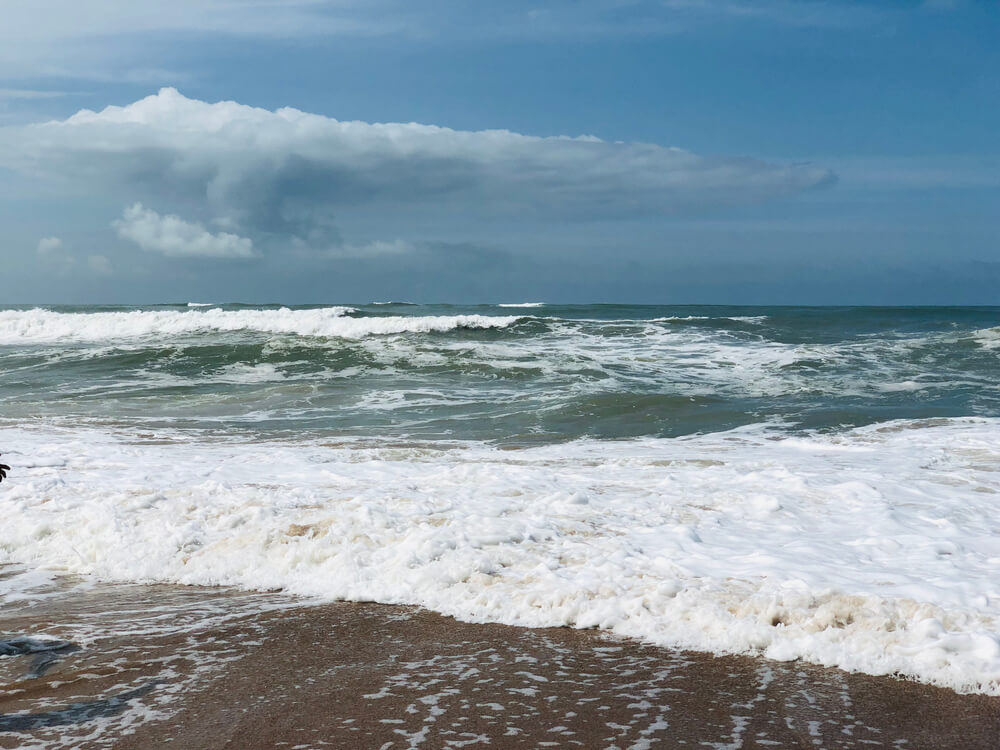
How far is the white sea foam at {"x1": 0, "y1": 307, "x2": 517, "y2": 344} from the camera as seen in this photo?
30344mm

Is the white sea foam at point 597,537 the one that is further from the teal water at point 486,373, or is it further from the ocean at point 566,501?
the teal water at point 486,373

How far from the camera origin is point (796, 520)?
6.50 meters

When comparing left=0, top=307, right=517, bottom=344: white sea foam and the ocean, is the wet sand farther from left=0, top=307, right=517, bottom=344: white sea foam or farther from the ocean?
left=0, top=307, right=517, bottom=344: white sea foam

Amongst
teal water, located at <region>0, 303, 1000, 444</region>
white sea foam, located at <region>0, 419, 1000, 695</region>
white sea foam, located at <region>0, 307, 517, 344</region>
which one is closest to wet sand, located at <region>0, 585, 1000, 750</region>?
white sea foam, located at <region>0, 419, 1000, 695</region>

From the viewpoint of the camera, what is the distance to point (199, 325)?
104 ft

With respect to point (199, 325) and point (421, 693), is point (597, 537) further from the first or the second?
point (199, 325)

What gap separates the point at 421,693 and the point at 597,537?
2486 mm

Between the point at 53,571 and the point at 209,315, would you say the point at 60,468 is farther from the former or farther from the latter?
the point at 209,315

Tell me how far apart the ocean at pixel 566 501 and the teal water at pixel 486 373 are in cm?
15

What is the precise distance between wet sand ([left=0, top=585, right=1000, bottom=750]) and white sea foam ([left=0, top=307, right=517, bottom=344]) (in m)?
25.3

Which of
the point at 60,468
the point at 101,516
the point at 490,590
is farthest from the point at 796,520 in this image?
the point at 60,468

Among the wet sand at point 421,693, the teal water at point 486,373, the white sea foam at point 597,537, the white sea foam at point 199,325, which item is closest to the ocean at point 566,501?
the white sea foam at point 597,537

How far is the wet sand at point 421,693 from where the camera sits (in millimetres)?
3340

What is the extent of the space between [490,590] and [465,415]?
28.1 ft
